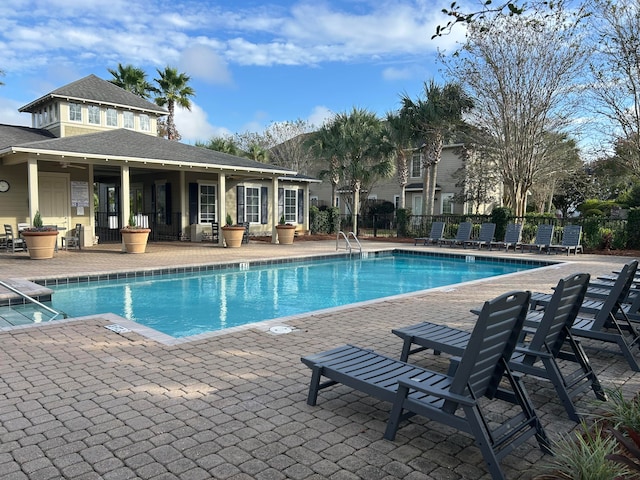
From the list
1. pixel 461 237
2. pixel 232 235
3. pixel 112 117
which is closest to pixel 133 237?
pixel 232 235

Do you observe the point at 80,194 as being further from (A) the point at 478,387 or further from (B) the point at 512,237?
(A) the point at 478,387

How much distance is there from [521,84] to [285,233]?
35.3ft

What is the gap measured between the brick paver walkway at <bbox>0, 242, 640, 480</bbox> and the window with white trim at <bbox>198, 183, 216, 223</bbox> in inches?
550

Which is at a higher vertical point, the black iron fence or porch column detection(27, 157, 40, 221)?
porch column detection(27, 157, 40, 221)

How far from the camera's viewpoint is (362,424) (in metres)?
3.19

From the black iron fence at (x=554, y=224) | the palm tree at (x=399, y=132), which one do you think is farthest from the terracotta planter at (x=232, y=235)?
the palm tree at (x=399, y=132)

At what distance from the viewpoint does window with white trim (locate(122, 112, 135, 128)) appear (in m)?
20.8

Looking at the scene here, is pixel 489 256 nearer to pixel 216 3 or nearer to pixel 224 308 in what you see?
pixel 224 308

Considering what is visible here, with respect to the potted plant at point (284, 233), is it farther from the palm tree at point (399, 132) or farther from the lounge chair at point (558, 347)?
the lounge chair at point (558, 347)

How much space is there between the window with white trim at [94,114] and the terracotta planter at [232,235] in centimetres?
840

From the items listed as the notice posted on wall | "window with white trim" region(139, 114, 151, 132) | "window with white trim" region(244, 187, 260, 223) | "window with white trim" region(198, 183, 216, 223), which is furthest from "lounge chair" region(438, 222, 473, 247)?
"window with white trim" region(139, 114, 151, 132)

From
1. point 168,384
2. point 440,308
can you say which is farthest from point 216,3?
point 168,384

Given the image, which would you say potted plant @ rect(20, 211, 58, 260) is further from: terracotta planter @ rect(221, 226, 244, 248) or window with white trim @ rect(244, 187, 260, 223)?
window with white trim @ rect(244, 187, 260, 223)

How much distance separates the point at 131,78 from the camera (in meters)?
28.8
